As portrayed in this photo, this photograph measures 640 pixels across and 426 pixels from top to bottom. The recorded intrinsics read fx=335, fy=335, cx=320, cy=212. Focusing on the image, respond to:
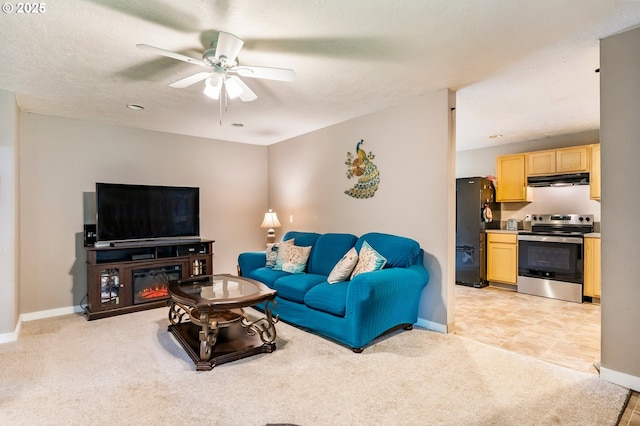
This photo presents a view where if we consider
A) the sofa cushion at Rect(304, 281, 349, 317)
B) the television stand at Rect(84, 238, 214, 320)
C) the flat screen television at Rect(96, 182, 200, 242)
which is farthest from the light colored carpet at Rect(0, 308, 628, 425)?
the flat screen television at Rect(96, 182, 200, 242)

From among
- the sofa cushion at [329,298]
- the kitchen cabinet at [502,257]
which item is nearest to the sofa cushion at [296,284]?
the sofa cushion at [329,298]

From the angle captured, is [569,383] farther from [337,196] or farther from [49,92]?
[49,92]

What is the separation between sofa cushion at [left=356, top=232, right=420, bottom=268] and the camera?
338 centimetres

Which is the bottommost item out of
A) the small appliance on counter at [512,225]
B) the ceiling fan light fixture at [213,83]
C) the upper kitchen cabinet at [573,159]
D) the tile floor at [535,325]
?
the tile floor at [535,325]

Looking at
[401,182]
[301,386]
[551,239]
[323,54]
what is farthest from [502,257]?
[323,54]

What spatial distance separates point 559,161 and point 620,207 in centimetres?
326

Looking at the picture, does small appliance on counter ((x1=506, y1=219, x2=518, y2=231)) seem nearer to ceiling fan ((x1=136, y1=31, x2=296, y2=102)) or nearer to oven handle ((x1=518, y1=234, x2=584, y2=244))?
oven handle ((x1=518, y1=234, x2=584, y2=244))

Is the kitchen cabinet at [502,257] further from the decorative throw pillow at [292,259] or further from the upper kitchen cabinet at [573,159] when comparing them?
the decorative throw pillow at [292,259]

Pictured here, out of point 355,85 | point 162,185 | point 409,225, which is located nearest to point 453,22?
point 355,85

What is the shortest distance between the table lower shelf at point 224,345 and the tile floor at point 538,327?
6.83 feet

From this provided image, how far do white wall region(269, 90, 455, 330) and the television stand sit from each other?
5.96ft

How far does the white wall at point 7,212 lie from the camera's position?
128 inches

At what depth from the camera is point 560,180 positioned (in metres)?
Result: 5.07

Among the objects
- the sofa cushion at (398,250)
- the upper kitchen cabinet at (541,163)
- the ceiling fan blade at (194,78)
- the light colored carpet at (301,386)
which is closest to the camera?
the light colored carpet at (301,386)
